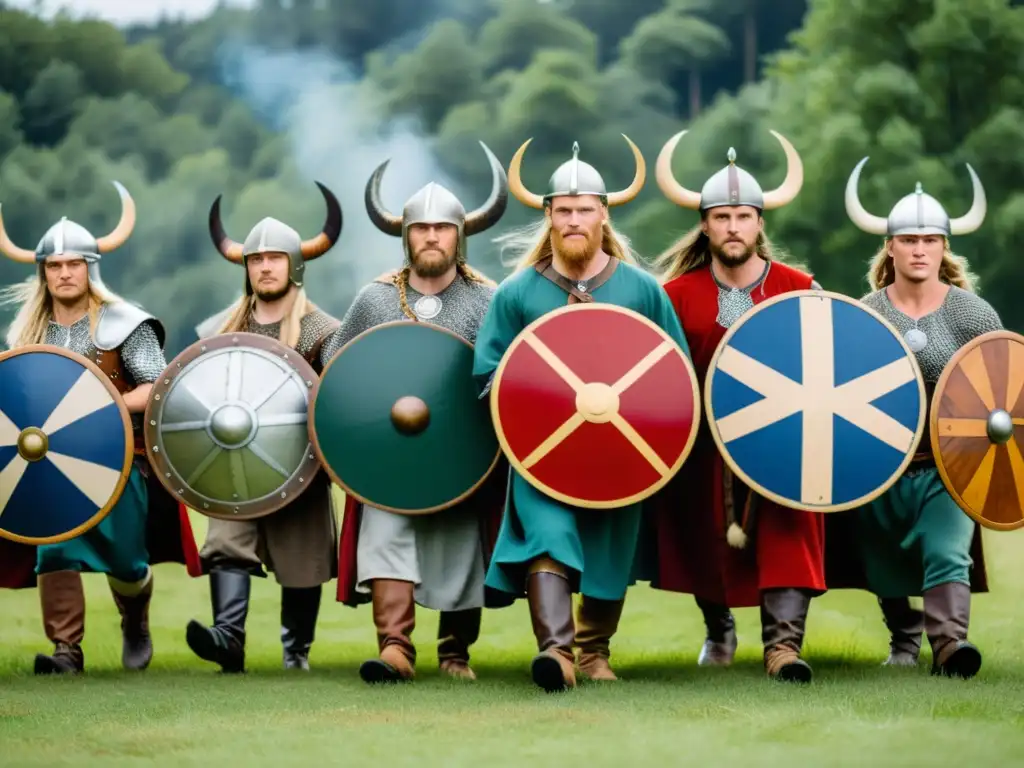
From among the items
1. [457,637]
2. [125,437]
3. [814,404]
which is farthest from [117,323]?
[814,404]

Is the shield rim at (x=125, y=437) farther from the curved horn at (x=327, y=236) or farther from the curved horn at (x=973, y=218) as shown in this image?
the curved horn at (x=973, y=218)

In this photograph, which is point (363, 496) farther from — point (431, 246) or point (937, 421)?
point (937, 421)

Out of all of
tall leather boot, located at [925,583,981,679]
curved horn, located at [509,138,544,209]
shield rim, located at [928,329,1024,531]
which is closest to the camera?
shield rim, located at [928,329,1024,531]

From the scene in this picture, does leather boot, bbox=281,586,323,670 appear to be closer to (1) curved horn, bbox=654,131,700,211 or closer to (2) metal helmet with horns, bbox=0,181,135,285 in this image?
(2) metal helmet with horns, bbox=0,181,135,285

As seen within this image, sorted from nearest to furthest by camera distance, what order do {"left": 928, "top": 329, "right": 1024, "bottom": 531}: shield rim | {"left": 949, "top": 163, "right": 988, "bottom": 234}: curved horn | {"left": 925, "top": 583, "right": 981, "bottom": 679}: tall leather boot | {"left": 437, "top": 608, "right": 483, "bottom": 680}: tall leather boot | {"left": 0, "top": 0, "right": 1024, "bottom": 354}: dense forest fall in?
{"left": 928, "top": 329, "right": 1024, "bottom": 531}: shield rim, {"left": 925, "top": 583, "right": 981, "bottom": 679}: tall leather boot, {"left": 437, "top": 608, "right": 483, "bottom": 680}: tall leather boot, {"left": 949, "top": 163, "right": 988, "bottom": 234}: curved horn, {"left": 0, "top": 0, "right": 1024, "bottom": 354}: dense forest

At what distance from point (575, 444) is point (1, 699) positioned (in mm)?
2053

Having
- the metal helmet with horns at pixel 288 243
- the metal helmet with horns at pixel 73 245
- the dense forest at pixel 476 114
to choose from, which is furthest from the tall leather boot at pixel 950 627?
the dense forest at pixel 476 114

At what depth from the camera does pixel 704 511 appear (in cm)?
680

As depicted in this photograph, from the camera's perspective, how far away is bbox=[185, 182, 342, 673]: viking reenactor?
690 centimetres

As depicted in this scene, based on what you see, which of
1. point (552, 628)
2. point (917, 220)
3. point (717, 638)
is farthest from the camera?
point (717, 638)

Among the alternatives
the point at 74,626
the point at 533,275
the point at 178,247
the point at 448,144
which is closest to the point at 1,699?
the point at 74,626

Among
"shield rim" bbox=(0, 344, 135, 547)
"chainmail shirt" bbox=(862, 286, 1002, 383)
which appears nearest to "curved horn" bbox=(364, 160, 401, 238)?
"shield rim" bbox=(0, 344, 135, 547)

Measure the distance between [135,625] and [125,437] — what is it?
1.17 m

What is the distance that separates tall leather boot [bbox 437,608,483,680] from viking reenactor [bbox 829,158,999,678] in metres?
1.47
